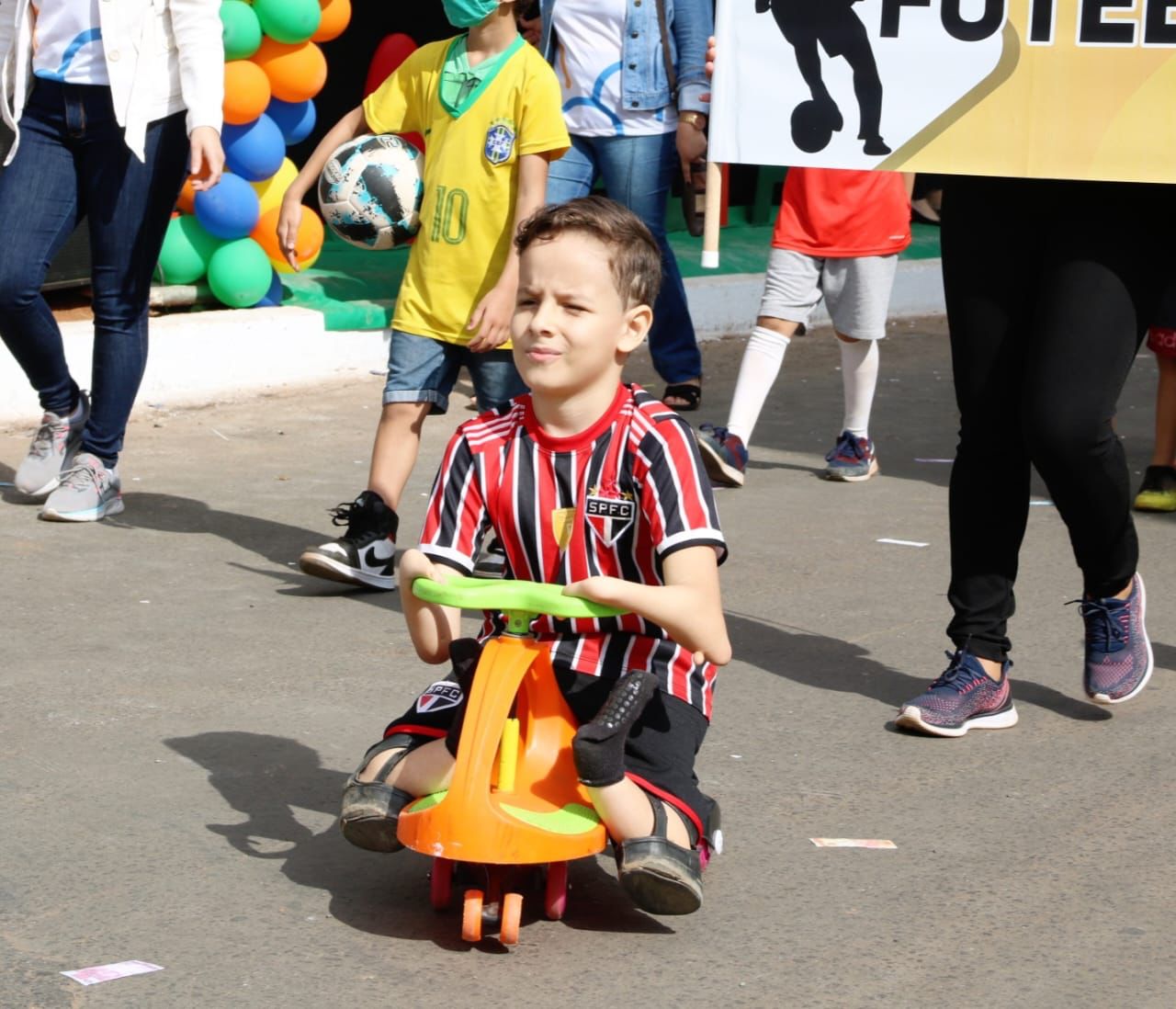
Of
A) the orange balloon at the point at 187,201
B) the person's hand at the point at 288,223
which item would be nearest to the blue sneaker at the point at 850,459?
the person's hand at the point at 288,223

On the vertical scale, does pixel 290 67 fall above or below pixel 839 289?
above

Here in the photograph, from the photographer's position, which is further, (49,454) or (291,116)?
(291,116)

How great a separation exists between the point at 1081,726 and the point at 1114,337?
0.90m

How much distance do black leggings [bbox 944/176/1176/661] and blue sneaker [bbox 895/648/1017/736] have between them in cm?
5

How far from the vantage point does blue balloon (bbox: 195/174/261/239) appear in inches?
318

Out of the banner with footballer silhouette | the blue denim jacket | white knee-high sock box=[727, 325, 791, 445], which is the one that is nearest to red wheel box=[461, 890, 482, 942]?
the banner with footballer silhouette

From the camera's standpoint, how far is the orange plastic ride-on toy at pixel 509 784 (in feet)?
9.47

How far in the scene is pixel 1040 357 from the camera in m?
3.90

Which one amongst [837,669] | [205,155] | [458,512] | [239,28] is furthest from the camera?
[239,28]

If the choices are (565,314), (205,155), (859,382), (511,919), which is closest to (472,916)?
(511,919)

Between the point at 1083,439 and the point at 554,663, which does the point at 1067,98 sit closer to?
the point at 1083,439

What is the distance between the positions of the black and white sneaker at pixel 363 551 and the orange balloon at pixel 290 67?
3484 mm

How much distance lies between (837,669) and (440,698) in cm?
161

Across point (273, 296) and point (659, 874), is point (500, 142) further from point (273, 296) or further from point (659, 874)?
point (273, 296)
